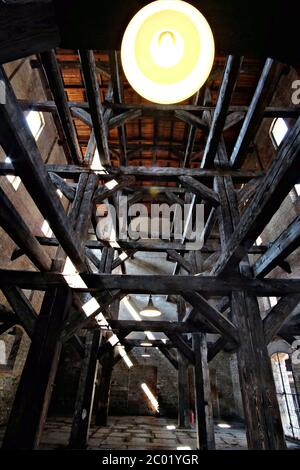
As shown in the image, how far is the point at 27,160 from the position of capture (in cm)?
209

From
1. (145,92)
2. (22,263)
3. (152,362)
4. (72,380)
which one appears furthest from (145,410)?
(145,92)

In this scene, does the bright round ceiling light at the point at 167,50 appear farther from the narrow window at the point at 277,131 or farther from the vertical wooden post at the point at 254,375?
the narrow window at the point at 277,131

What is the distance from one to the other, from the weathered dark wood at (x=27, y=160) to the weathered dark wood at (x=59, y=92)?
1.98m

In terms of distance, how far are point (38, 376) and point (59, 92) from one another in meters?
3.89

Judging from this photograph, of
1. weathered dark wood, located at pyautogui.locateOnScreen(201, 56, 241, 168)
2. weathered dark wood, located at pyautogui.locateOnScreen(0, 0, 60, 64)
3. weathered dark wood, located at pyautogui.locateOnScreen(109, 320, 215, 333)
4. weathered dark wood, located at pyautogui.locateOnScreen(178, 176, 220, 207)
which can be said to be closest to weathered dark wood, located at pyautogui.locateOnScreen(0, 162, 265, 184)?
weathered dark wood, located at pyautogui.locateOnScreen(178, 176, 220, 207)

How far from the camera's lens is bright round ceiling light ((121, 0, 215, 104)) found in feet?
3.57

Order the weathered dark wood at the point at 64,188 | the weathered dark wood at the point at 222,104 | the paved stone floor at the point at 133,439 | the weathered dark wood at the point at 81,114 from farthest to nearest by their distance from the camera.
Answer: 1. the paved stone floor at the point at 133,439
2. the weathered dark wood at the point at 81,114
3. the weathered dark wood at the point at 64,188
4. the weathered dark wood at the point at 222,104

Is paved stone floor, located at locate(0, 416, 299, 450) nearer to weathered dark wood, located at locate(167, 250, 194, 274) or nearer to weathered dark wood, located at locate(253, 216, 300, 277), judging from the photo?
weathered dark wood, located at locate(167, 250, 194, 274)

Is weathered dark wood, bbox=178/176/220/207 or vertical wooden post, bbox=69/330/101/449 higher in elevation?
weathered dark wood, bbox=178/176/220/207

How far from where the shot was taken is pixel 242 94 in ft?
23.5

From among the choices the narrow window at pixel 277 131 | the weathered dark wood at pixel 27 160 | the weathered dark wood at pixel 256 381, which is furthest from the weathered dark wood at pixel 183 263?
the narrow window at pixel 277 131

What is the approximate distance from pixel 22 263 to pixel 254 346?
687 centimetres

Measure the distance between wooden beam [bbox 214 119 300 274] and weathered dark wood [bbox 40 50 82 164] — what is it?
3.10 metres

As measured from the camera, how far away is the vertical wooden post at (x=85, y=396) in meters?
5.74
